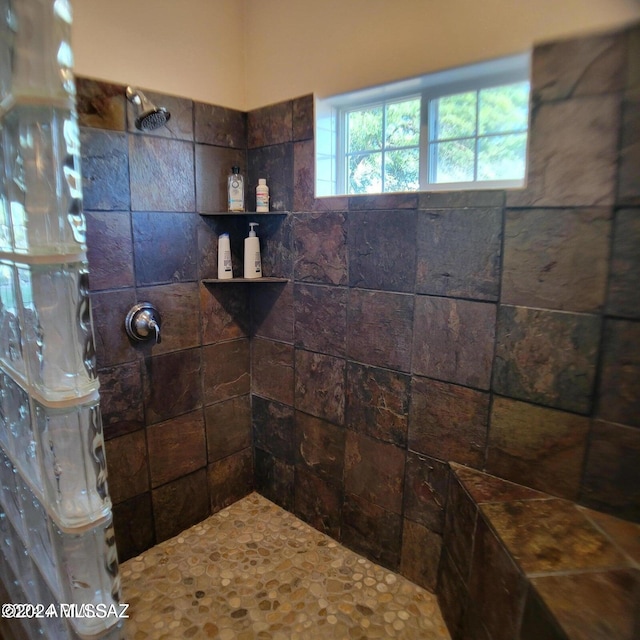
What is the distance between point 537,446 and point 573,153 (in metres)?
0.78

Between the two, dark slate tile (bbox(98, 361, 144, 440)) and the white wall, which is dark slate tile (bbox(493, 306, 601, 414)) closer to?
the white wall

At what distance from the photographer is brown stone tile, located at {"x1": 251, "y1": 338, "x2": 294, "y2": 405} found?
1.89m

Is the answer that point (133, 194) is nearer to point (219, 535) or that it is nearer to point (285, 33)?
point (285, 33)

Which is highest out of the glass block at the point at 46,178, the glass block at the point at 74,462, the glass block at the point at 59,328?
the glass block at the point at 46,178

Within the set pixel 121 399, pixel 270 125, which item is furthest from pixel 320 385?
pixel 270 125

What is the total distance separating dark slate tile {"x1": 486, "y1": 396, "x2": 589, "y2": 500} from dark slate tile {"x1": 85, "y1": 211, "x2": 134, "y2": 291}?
4.28ft

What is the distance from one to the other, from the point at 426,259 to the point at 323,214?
0.46 metres

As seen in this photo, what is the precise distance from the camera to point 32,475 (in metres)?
0.90

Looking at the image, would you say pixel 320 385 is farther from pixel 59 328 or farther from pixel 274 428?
pixel 59 328

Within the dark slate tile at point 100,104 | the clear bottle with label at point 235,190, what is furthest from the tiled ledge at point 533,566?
the dark slate tile at point 100,104

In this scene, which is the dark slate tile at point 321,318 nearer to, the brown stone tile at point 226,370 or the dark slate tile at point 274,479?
the brown stone tile at point 226,370

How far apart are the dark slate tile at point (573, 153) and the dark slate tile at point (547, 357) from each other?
30 centimetres

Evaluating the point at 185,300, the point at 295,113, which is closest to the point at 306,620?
the point at 185,300

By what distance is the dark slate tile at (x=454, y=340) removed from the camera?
1296 millimetres
